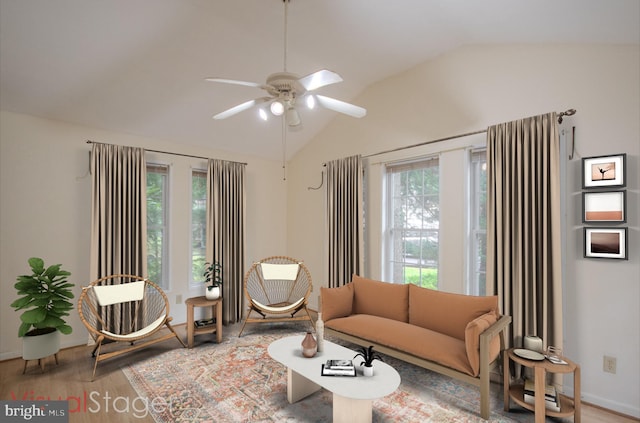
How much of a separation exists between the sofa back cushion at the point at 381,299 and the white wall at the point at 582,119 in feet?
4.66

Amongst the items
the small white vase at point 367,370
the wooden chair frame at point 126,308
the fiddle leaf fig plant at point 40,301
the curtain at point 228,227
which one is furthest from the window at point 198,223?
the small white vase at point 367,370

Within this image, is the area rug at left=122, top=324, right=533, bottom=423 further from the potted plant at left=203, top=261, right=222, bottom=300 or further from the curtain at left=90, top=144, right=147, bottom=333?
the curtain at left=90, top=144, right=147, bottom=333

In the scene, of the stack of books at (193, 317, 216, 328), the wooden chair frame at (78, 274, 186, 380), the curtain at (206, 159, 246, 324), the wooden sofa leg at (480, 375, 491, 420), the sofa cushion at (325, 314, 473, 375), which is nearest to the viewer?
the wooden sofa leg at (480, 375, 491, 420)

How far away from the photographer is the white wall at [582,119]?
243cm

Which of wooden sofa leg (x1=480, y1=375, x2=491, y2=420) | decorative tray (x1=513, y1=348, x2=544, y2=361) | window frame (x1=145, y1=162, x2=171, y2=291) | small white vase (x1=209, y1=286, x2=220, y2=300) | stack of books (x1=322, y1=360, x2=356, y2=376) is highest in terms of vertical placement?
window frame (x1=145, y1=162, x2=171, y2=291)

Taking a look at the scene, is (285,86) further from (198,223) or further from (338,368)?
(198,223)

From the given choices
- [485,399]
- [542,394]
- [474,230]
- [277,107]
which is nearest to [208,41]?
[277,107]

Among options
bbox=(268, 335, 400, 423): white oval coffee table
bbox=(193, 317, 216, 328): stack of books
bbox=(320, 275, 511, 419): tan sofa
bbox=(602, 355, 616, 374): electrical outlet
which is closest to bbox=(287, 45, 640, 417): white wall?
bbox=(602, 355, 616, 374): electrical outlet

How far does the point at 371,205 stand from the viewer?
429cm

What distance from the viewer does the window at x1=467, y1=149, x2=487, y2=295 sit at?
3348 millimetres

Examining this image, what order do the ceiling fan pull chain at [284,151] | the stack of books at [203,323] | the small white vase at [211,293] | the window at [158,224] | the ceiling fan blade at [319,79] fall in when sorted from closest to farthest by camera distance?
1. the ceiling fan blade at [319,79]
2. the stack of books at [203,323]
3. the small white vase at [211,293]
4. the window at [158,224]
5. the ceiling fan pull chain at [284,151]

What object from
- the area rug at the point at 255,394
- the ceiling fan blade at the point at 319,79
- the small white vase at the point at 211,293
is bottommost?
the area rug at the point at 255,394

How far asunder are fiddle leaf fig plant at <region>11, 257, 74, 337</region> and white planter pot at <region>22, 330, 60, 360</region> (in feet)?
0.27

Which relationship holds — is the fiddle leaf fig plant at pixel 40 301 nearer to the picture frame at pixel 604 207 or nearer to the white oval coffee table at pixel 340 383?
the white oval coffee table at pixel 340 383
